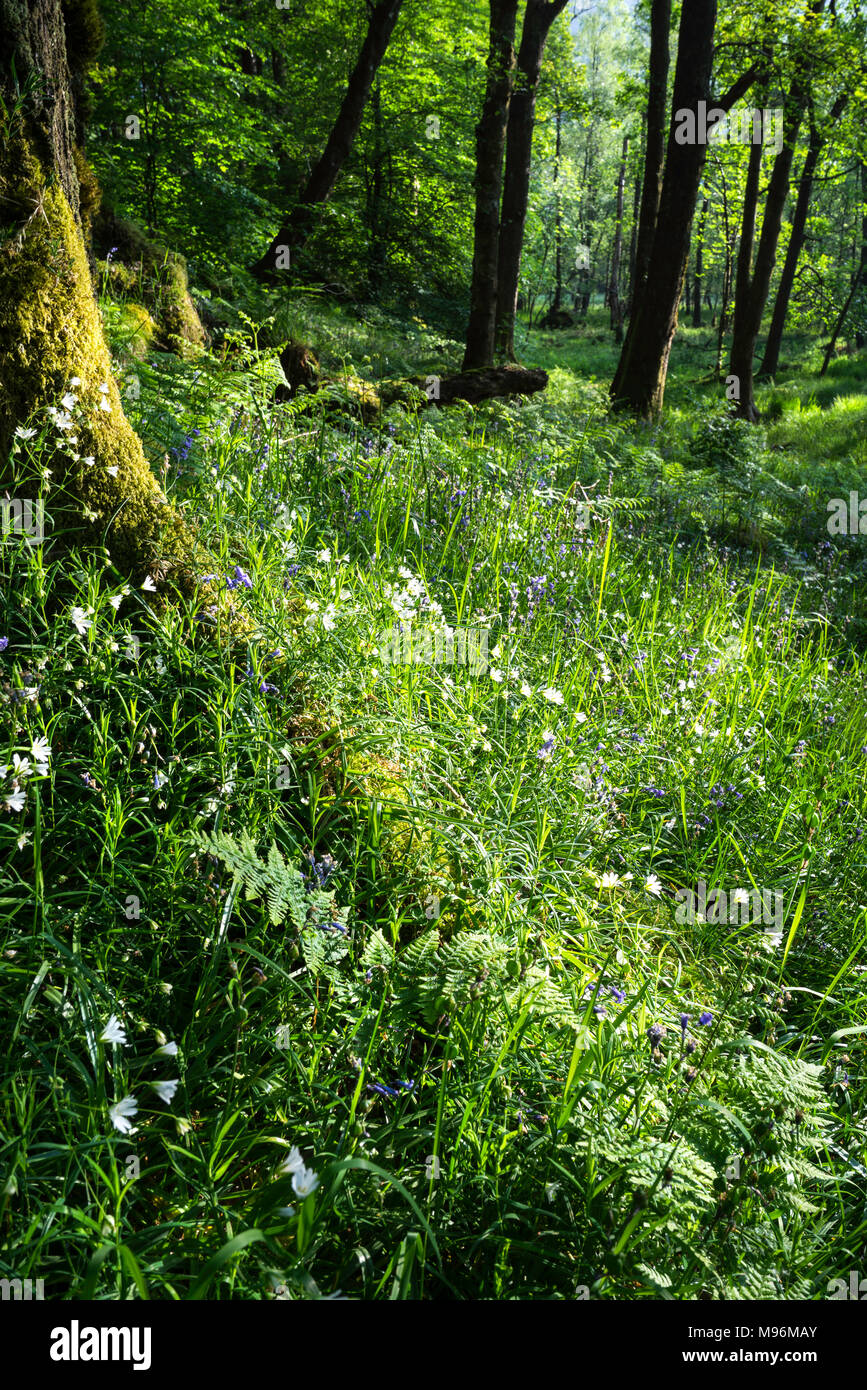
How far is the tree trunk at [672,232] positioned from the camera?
10039 millimetres

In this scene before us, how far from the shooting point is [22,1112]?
4.79ft

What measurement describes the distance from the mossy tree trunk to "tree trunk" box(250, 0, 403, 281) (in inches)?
469

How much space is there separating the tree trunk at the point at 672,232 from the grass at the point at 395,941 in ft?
26.3

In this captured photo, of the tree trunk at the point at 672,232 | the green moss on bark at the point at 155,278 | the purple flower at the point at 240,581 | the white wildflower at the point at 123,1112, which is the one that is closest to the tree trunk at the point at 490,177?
the tree trunk at the point at 672,232

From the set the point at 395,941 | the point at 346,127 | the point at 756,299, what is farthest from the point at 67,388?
the point at 756,299

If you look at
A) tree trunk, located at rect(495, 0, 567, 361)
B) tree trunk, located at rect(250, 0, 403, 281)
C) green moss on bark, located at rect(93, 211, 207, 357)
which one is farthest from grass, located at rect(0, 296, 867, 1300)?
tree trunk, located at rect(495, 0, 567, 361)

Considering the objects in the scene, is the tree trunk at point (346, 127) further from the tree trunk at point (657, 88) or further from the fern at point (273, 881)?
the fern at point (273, 881)

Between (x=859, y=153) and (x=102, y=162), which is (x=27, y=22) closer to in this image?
(x=102, y=162)

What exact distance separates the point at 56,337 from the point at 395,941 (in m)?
2.27

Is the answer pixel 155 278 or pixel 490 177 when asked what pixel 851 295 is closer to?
pixel 490 177

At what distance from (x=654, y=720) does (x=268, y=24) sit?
840 inches

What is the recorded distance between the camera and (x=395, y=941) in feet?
6.89

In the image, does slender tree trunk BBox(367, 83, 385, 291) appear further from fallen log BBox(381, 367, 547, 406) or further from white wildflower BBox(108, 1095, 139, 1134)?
white wildflower BBox(108, 1095, 139, 1134)

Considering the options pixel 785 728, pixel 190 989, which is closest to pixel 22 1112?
pixel 190 989
